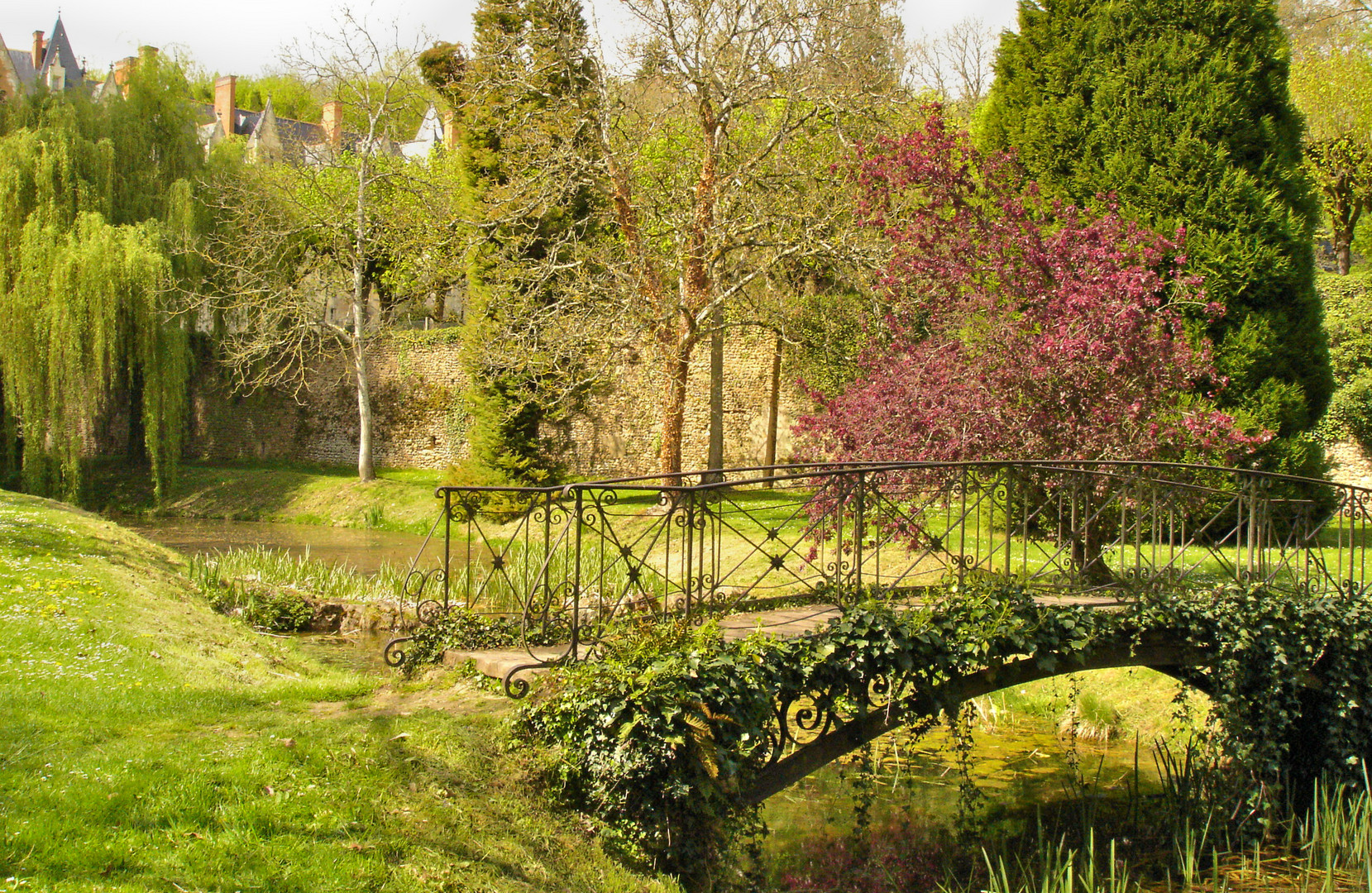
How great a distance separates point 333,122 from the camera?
104ft

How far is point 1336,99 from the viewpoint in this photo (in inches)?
846

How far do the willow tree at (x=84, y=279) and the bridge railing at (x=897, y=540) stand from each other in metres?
7.46

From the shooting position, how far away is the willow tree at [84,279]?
1744 cm

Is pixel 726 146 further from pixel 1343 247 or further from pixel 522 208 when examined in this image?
pixel 1343 247

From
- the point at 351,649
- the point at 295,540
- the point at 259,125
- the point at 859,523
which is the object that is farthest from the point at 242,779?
the point at 259,125

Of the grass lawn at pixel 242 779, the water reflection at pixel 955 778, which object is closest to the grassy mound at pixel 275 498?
the water reflection at pixel 955 778

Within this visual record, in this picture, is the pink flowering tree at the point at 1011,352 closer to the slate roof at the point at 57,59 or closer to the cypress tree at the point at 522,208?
the cypress tree at the point at 522,208

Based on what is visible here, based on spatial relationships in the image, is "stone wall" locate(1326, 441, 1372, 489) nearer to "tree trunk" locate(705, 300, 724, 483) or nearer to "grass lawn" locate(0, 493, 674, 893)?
"tree trunk" locate(705, 300, 724, 483)

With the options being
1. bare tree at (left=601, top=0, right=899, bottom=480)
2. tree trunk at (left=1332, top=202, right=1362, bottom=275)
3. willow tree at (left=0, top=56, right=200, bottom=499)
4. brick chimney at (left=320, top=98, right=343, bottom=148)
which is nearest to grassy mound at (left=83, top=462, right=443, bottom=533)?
willow tree at (left=0, top=56, right=200, bottom=499)

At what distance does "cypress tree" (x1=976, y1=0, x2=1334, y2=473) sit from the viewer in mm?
11820

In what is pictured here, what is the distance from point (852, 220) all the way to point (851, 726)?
28.8ft

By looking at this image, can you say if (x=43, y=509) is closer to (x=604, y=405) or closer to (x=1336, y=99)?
(x=604, y=405)

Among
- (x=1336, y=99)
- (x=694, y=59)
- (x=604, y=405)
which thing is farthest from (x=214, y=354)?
(x=1336, y=99)

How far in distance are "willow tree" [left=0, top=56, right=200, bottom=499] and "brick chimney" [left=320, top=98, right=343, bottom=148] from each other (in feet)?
15.0
